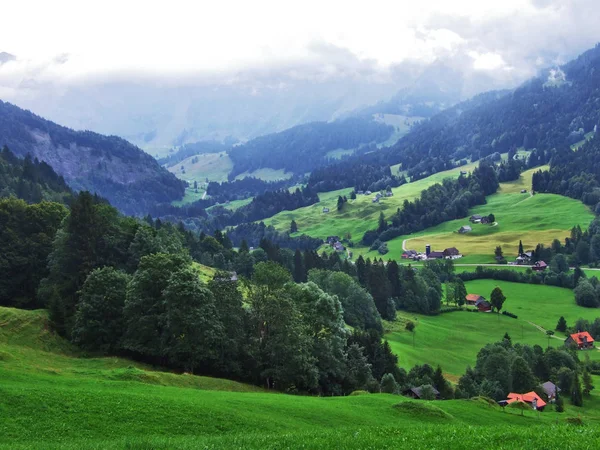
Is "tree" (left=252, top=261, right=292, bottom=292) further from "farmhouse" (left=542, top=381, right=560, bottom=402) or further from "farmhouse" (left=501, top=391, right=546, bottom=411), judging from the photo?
"farmhouse" (left=542, top=381, right=560, bottom=402)

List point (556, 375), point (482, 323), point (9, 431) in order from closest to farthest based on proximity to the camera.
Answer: point (9, 431), point (556, 375), point (482, 323)

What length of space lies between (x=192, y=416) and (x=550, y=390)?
70.0m

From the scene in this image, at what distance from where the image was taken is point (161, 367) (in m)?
58.3

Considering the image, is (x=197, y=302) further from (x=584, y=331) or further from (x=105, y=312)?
(x=584, y=331)

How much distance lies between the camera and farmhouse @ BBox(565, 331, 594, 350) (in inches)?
4697

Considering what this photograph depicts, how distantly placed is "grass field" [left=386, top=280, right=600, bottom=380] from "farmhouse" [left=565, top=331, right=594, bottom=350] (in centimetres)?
259

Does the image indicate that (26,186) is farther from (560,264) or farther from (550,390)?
(560,264)

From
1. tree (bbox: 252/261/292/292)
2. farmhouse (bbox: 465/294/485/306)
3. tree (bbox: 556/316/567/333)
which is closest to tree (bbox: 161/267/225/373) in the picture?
tree (bbox: 252/261/292/292)

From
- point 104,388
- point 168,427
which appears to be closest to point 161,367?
point 104,388

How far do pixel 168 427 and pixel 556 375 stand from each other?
80.7 meters

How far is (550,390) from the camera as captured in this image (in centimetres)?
8644

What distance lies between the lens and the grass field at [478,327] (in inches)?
4109

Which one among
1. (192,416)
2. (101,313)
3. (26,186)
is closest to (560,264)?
(101,313)

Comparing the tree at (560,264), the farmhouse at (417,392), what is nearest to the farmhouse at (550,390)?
the farmhouse at (417,392)
